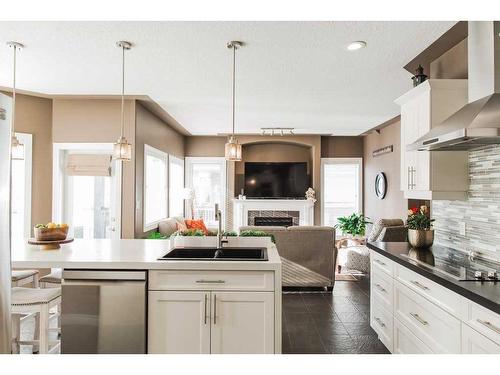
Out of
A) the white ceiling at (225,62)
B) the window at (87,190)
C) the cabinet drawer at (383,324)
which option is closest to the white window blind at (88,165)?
the window at (87,190)

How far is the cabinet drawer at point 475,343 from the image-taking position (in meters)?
1.47

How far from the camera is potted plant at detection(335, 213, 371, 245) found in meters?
7.43

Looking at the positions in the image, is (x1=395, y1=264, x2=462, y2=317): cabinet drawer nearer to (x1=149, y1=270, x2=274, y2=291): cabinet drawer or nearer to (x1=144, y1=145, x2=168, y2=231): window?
(x1=149, y1=270, x2=274, y2=291): cabinet drawer

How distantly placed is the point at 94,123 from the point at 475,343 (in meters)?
4.67

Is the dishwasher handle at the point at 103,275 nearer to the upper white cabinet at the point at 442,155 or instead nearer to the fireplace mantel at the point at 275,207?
the upper white cabinet at the point at 442,155

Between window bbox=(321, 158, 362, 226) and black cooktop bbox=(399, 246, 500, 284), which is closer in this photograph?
black cooktop bbox=(399, 246, 500, 284)

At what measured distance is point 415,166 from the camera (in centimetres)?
286

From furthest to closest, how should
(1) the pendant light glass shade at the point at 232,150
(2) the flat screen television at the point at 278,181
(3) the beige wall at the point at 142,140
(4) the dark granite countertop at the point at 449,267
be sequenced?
(2) the flat screen television at the point at 278,181, (3) the beige wall at the point at 142,140, (1) the pendant light glass shade at the point at 232,150, (4) the dark granite countertop at the point at 449,267

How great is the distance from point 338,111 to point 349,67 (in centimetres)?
199

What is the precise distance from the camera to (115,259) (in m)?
2.21

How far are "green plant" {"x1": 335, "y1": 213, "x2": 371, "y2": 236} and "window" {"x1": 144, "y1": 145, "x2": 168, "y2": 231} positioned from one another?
3.83 metres

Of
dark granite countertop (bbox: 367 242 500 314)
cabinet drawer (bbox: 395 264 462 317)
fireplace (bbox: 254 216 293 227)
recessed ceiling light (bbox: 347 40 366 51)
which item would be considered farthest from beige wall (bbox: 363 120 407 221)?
cabinet drawer (bbox: 395 264 462 317)

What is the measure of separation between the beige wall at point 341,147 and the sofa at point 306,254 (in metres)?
3.87
